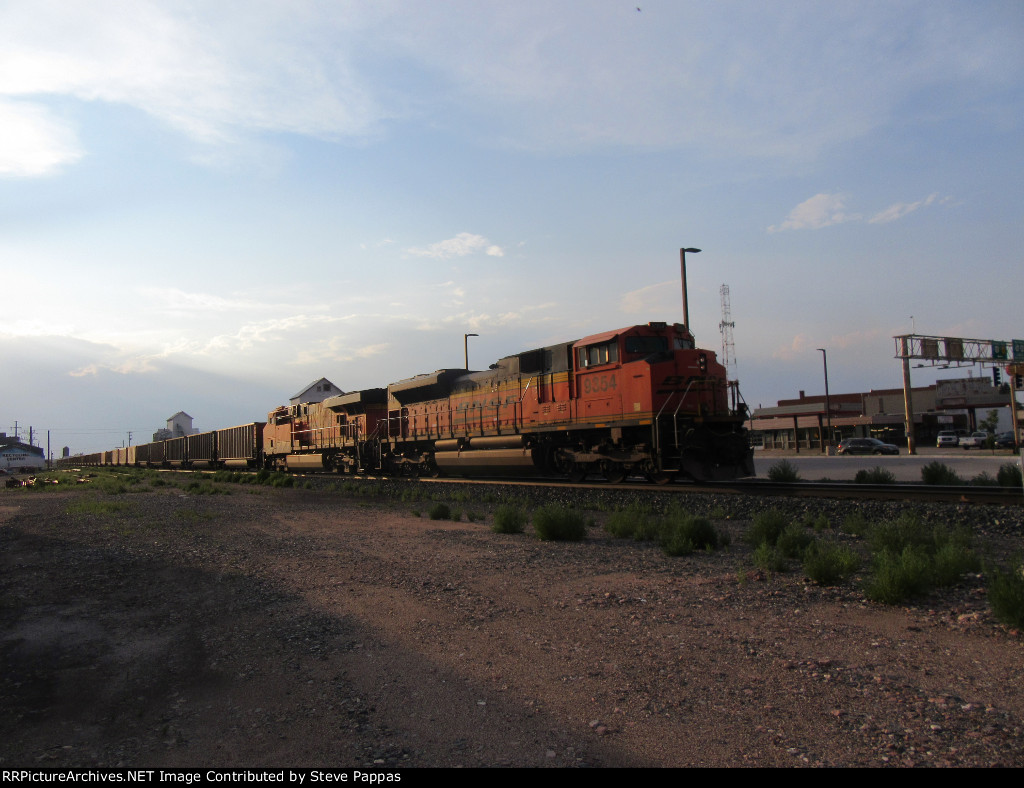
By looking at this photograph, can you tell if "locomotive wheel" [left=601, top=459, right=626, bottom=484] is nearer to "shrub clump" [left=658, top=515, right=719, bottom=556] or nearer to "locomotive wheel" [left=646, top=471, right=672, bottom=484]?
"locomotive wheel" [left=646, top=471, right=672, bottom=484]

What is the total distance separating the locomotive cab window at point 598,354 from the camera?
615 inches

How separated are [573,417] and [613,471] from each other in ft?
5.65

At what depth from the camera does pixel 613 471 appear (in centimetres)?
1612

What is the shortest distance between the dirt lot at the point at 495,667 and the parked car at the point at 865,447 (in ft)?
133

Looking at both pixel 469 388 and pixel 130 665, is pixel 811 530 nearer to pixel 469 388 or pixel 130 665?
pixel 130 665

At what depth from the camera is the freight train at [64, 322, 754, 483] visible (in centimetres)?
1446

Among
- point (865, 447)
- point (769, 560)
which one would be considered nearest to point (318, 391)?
point (865, 447)

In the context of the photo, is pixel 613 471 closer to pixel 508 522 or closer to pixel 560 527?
pixel 508 522

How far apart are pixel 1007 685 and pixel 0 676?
672 cm

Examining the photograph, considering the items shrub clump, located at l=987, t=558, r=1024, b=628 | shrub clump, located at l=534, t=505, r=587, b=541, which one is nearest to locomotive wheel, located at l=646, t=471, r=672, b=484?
shrub clump, located at l=534, t=505, r=587, b=541

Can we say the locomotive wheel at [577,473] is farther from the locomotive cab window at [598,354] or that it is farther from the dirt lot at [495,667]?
the dirt lot at [495,667]

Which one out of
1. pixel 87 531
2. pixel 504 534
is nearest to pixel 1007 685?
pixel 504 534

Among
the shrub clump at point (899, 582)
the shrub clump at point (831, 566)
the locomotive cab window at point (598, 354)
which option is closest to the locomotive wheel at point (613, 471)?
the locomotive cab window at point (598, 354)

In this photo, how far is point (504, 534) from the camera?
1052 cm
